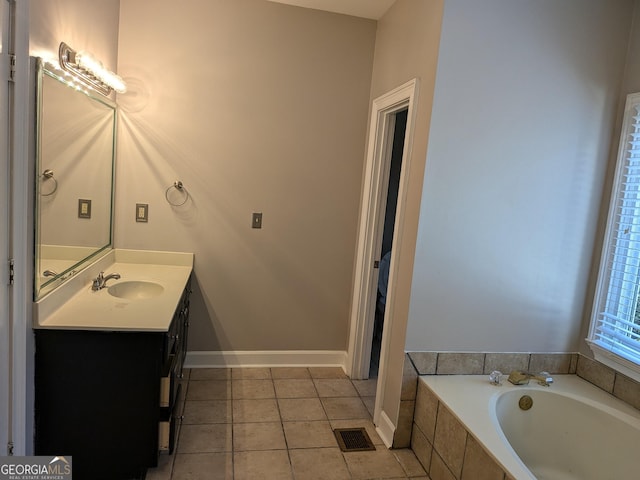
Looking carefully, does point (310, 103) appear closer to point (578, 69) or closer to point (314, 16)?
point (314, 16)

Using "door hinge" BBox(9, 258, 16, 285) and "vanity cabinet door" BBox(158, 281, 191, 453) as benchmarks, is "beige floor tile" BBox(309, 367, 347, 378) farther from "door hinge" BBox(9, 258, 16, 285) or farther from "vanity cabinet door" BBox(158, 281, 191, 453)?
"door hinge" BBox(9, 258, 16, 285)

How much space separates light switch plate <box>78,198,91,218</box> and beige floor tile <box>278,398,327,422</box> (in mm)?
1646

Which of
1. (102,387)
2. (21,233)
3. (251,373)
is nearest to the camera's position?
(21,233)

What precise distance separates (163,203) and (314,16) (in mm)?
1693

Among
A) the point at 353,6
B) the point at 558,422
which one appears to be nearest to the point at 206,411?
the point at 558,422

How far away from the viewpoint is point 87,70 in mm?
2215

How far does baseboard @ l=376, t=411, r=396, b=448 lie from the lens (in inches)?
98.2

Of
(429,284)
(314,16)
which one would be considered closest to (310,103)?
(314,16)

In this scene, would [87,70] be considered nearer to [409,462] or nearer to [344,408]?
[344,408]

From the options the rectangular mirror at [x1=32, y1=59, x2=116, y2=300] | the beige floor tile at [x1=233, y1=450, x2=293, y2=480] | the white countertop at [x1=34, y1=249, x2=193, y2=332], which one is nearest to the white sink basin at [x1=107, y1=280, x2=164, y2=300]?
the white countertop at [x1=34, y1=249, x2=193, y2=332]

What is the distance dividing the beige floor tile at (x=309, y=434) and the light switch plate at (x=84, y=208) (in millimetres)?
1654

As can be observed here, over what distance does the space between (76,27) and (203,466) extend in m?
2.24

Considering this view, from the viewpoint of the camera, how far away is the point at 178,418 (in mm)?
2486

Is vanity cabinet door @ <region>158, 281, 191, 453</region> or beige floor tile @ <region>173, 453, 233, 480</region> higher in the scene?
vanity cabinet door @ <region>158, 281, 191, 453</region>
